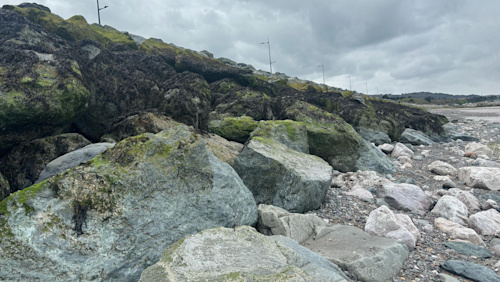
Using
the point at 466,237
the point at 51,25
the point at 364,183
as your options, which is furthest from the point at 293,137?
the point at 51,25

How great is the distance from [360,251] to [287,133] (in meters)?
5.92

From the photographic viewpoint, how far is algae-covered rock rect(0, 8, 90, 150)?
7.21 meters

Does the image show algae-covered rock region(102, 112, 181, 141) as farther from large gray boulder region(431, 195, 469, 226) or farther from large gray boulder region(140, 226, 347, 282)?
large gray boulder region(431, 195, 469, 226)

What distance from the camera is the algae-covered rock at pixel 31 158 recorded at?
7590mm

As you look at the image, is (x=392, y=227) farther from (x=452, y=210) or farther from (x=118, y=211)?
(x=118, y=211)

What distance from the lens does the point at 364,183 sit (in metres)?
9.06

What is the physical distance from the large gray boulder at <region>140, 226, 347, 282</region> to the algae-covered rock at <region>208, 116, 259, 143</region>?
7.16m

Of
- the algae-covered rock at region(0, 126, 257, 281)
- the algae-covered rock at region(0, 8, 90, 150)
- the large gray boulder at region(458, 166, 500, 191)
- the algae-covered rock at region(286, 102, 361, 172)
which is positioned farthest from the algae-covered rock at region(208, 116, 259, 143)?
the large gray boulder at region(458, 166, 500, 191)

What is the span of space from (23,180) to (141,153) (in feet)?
16.4

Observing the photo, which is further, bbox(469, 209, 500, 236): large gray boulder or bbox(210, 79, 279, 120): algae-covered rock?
bbox(210, 79, 279, 120): algae-covered rock

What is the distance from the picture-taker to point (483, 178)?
9055 millimetres

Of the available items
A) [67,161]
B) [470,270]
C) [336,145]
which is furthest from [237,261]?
[336,145]

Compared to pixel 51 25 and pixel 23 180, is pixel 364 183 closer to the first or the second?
pixel 23 180

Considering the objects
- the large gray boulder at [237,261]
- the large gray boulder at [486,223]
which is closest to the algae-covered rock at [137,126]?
the large gray boulder at [237,261]
